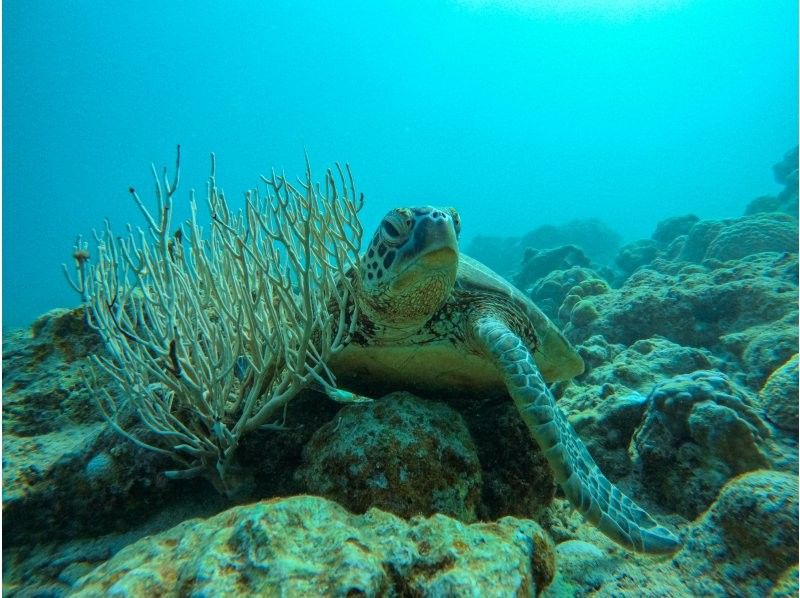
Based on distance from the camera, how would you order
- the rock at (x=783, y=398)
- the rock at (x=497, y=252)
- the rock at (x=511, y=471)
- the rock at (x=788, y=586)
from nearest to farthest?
the rock at (x=788, y=586), the rock at (x=511, y=471), the rock at (x=783, y=398), the rock at (x=497, y=252)

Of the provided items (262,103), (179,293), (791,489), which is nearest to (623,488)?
(791,489)

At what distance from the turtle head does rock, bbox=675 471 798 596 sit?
5.04 ft

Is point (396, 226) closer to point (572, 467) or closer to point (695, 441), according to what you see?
point (572, 467)

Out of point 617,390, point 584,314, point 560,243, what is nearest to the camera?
point 617,390

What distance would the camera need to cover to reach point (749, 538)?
1.35 meters

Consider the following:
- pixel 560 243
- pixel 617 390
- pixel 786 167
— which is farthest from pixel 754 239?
pixel 560 243

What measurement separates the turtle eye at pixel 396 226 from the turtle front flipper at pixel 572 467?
0.76 meters

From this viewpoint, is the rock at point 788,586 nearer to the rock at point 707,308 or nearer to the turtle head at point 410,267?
the turtle head at point 410,267

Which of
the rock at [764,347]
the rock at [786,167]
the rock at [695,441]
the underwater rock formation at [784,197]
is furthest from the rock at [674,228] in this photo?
the rock at [695,441]

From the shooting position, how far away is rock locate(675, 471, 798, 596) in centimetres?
128

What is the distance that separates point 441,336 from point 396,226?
0.71 meters

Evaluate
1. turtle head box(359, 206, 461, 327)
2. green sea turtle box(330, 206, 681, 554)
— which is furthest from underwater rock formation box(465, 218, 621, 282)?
turtle head box(359, 206, 461, 327)

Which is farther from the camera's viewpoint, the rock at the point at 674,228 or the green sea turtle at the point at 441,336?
the rock at the point at 674,228

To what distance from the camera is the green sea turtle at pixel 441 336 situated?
1.83m
